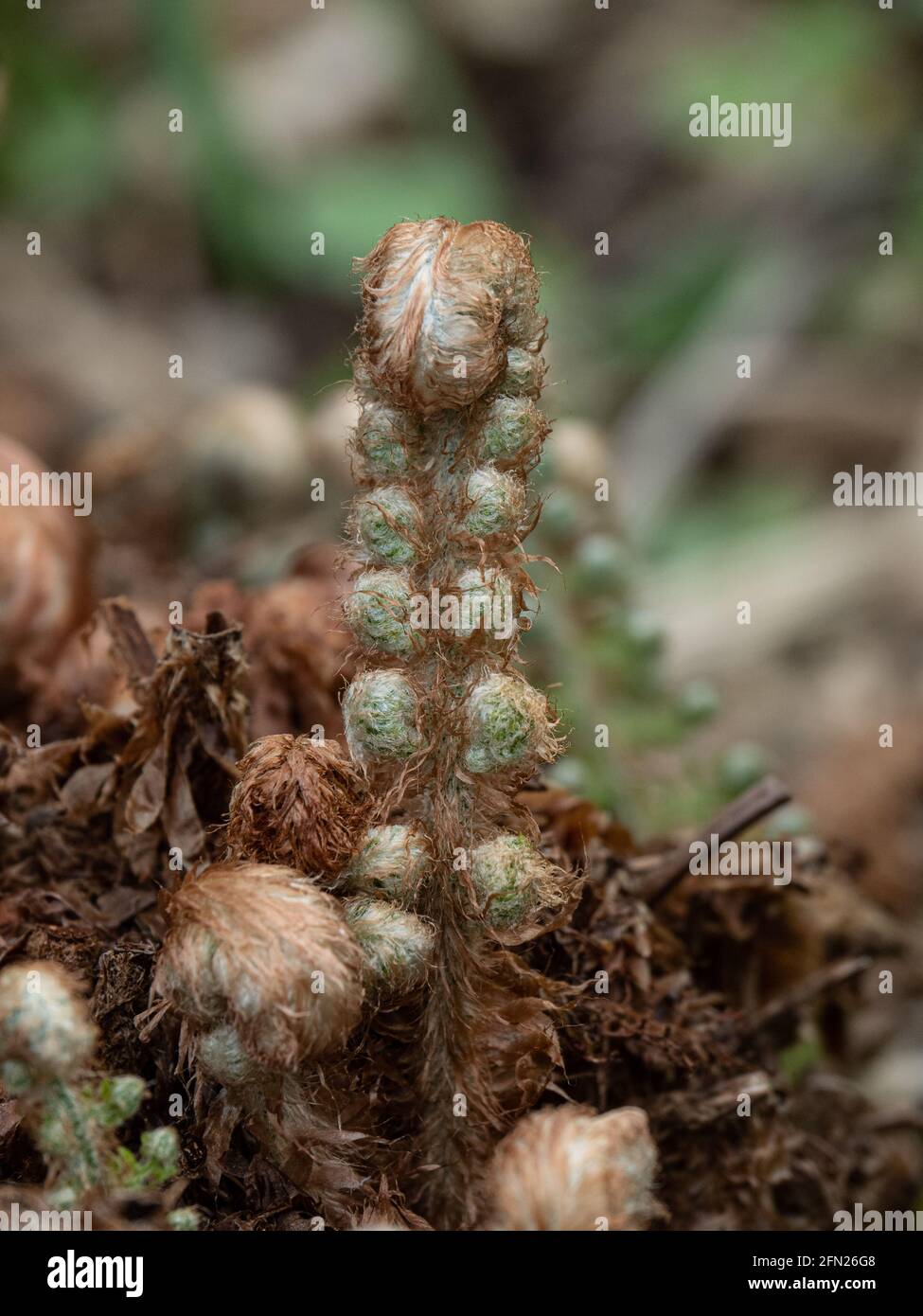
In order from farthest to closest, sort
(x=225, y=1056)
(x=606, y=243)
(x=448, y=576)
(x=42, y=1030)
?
(x=606, y=243) < (x=448, y=576) < (x=225, y=1056) < (x=42, y=1030)

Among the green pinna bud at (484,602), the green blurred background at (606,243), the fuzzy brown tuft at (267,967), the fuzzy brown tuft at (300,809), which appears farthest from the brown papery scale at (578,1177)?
the green blurred background at (606,243)

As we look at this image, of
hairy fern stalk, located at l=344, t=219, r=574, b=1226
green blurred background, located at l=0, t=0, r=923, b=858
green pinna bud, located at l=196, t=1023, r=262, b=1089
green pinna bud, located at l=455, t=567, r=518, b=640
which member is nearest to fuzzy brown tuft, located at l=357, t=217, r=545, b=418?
hairy fern stalk, located at l=344, t=219, r=574, b=1226

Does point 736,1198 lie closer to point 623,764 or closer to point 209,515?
point 623,764

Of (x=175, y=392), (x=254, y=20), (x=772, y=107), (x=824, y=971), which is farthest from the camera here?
(x=254, y=20)

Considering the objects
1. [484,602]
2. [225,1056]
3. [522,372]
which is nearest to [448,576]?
[484,602]

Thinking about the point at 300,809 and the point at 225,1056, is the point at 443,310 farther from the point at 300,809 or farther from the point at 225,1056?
the point at 225,1056

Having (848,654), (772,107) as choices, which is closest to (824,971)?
(848,654)
